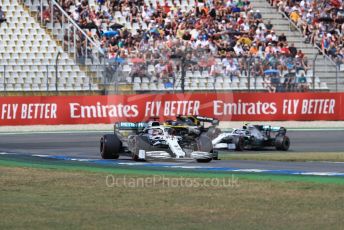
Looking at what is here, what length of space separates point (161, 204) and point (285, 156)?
9.86m

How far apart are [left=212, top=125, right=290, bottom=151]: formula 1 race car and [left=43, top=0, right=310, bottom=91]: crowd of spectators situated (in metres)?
12.6

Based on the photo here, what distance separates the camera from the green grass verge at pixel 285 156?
73.3ft

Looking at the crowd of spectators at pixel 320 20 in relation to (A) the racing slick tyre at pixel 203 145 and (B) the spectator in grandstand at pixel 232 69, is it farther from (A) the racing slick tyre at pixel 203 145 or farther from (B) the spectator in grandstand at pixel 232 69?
(A) the racing slick tyre at pixel 203 145

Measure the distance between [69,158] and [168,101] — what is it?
16.5 m

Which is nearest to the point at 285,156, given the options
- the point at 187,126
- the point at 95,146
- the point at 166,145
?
the point at 187,126

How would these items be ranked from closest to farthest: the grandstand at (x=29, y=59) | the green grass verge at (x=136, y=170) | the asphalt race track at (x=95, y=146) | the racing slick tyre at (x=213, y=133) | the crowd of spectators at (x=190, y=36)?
the green grass verge at (x=136, y=170)
the asphalt race track at (x=95, y=146)
the racing slick tyre at (x=213, y=133)
the grandstand at (x=29, y=59)
the crowd of spectators at (x=190, y=36)

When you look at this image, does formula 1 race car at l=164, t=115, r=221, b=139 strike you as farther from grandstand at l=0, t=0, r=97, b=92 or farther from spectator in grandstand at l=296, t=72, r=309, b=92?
spectator in grandstand at l=296, t=72, r=309, b=92

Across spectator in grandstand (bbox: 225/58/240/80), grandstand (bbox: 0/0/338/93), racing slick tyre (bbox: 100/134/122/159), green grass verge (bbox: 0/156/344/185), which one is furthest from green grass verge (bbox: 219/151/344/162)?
spectator in grandstand (bbox: 225/58/240/80)

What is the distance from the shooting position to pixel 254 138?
25.8m

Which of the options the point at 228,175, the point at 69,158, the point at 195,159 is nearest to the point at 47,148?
the point at 69,158

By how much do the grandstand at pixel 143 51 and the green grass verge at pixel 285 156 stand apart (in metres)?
13.7

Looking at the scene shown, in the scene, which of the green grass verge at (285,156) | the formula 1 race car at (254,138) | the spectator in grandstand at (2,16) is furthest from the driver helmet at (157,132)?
the spectator in grandstand at (2,16)

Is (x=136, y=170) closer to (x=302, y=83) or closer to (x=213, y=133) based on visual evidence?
(x=213, y=133)

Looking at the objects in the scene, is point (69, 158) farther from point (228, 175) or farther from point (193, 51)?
point (193, 51)
